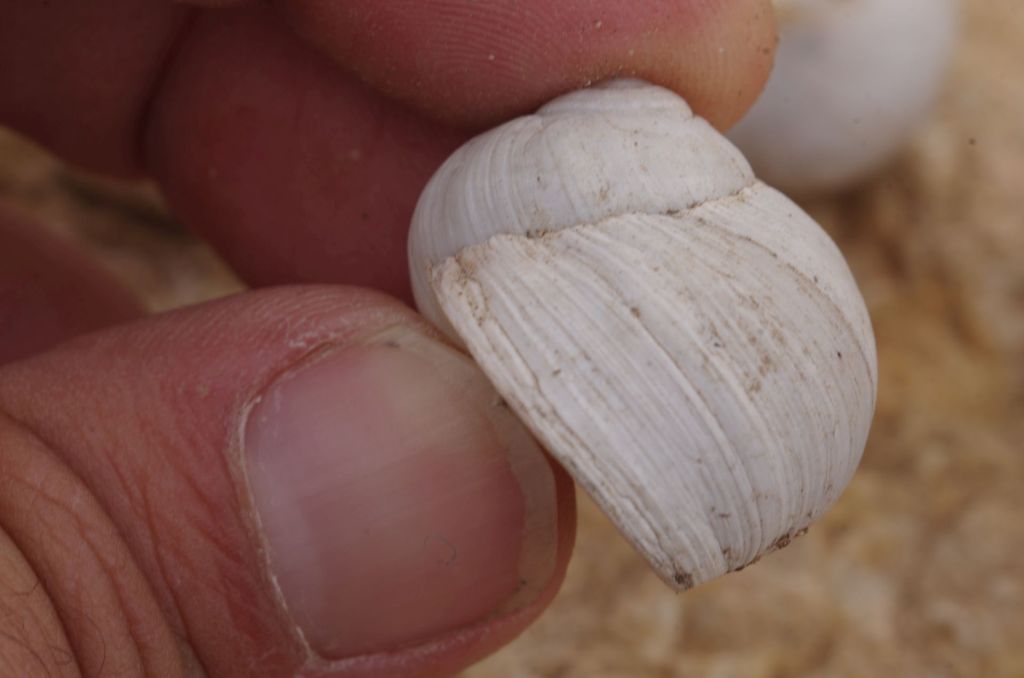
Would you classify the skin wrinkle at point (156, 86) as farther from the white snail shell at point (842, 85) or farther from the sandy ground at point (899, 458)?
the white snail shell at point (842, 85)

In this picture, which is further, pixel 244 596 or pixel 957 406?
pixel 957 406

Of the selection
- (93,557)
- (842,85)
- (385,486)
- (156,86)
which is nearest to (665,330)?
(385,486)

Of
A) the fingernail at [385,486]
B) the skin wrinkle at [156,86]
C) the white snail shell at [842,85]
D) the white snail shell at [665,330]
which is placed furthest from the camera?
the white snail shell at [842,85]

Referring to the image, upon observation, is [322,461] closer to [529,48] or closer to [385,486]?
[385,486]

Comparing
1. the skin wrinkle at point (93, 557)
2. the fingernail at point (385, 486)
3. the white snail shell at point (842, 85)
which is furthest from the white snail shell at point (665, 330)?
the white snail shell at point (842, 85)

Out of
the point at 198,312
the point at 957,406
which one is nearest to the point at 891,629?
the point at 957,406

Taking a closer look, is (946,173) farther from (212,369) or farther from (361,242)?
(212,369)

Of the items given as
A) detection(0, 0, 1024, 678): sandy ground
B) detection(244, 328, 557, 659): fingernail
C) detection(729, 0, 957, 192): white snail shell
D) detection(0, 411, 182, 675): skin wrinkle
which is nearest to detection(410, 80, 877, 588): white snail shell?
detection(244, 328, 557, 659): fingernail
